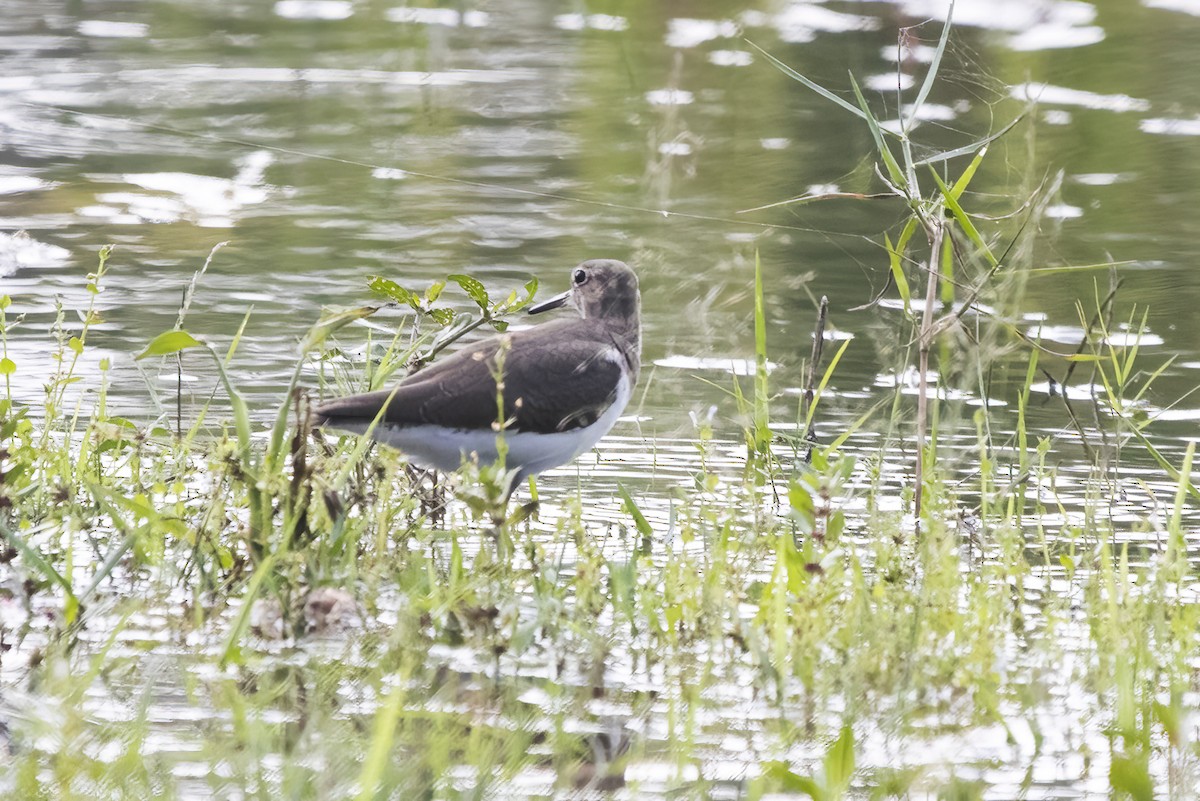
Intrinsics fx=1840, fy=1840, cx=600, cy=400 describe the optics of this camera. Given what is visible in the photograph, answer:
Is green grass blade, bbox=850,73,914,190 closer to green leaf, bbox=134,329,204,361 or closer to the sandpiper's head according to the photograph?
the sandpiper's head

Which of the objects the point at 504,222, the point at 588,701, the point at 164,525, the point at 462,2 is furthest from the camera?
the point at 462,2

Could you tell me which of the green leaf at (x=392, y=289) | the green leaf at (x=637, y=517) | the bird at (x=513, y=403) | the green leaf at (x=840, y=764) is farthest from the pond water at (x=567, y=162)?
the green leaf at (x=840, y=764)

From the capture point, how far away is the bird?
17.4 ft

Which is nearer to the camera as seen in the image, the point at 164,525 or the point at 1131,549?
the point at 164,525

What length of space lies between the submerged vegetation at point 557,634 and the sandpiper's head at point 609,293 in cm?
86

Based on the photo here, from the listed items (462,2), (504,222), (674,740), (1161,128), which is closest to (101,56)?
(462,2)

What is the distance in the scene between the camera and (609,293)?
259 inches

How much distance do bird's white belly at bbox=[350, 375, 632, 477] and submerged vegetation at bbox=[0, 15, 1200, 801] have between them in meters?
0.13

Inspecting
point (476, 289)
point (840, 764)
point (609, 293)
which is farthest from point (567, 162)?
point (840, 764)

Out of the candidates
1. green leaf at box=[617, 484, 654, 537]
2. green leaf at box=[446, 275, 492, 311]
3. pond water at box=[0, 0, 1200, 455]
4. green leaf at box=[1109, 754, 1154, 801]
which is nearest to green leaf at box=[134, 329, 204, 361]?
green leaf at box=[446, 275, 492, 311]

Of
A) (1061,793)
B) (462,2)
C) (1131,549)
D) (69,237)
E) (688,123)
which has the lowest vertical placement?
(1061,793)

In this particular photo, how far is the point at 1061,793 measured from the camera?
358 centimetres

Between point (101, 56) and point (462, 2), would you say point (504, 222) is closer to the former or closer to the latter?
point (101, 56)

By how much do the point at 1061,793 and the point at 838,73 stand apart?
36.0ft
